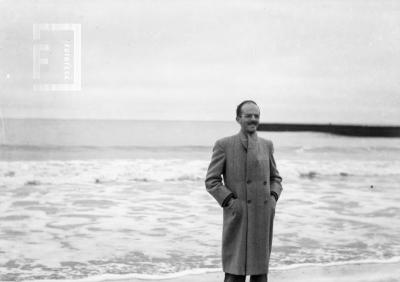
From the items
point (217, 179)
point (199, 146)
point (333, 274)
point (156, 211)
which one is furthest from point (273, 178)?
point (199, 146)

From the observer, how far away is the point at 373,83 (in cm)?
1919

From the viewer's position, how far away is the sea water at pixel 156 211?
4.89m

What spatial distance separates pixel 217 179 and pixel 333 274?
1.67 metres

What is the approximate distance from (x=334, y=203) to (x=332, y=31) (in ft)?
38.2

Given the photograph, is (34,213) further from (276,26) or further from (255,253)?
(276,26)

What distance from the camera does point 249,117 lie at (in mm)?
2738

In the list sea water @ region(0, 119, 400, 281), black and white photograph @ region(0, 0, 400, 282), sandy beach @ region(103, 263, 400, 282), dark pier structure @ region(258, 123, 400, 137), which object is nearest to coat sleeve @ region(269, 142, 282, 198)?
black and white photograph @ region(0, 0, 400, 282)

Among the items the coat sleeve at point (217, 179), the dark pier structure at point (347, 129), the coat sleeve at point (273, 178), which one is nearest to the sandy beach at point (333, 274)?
the coat sleeve at point (273, 178)

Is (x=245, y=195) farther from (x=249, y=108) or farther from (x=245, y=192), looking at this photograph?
(x=249, y=108)

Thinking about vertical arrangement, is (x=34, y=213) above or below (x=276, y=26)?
below

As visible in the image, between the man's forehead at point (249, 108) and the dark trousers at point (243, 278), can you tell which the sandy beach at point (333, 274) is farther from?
the man's forehead at point (249, 108)

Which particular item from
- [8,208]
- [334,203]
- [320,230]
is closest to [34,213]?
[8,208]

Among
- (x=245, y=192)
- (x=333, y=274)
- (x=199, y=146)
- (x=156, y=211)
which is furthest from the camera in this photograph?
(x=199, y=146)

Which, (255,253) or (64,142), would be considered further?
(64,142)
